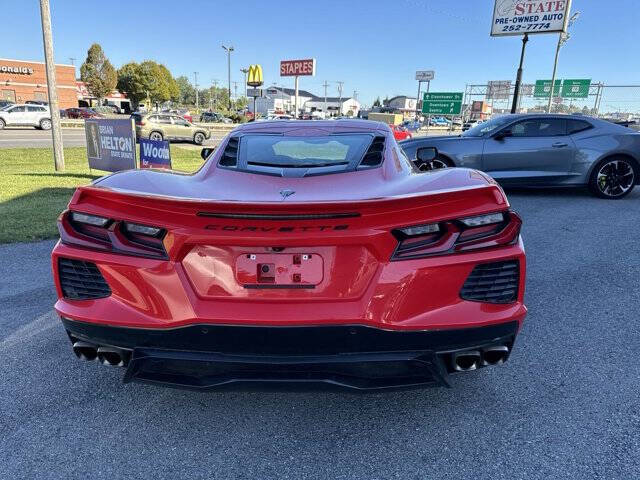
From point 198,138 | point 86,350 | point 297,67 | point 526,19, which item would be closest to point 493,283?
point 86,350

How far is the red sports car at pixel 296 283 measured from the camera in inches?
73.0

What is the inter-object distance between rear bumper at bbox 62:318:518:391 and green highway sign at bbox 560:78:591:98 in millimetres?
46762

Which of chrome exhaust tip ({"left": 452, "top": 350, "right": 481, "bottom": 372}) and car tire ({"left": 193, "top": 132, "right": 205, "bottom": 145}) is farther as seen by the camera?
car tire ({"left": 193, "top": 132, "right": 205, "bottom": 145})

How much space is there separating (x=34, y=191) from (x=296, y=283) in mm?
8155

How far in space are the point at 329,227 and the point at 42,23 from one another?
38.3 ft

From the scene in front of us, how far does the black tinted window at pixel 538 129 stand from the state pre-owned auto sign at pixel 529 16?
1189cm

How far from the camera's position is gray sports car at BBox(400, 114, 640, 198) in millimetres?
8195

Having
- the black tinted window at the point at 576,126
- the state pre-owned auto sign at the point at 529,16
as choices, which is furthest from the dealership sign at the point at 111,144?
the state pre-owned auto sign at the point at 529,16

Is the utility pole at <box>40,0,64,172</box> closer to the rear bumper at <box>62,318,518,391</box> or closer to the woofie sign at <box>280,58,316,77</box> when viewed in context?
the rear bumper at <box>62,318,518,391</box>

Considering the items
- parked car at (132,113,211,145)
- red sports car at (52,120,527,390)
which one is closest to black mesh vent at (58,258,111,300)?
red sports car at (52,120,527,390)

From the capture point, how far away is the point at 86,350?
A: 2.16m

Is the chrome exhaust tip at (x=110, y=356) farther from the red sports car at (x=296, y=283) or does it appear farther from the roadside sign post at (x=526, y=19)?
the roadside sign post at (x=526, y=19)

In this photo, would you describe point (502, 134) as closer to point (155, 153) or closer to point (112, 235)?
point (155, 153)

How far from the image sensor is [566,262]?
15.9 feet
